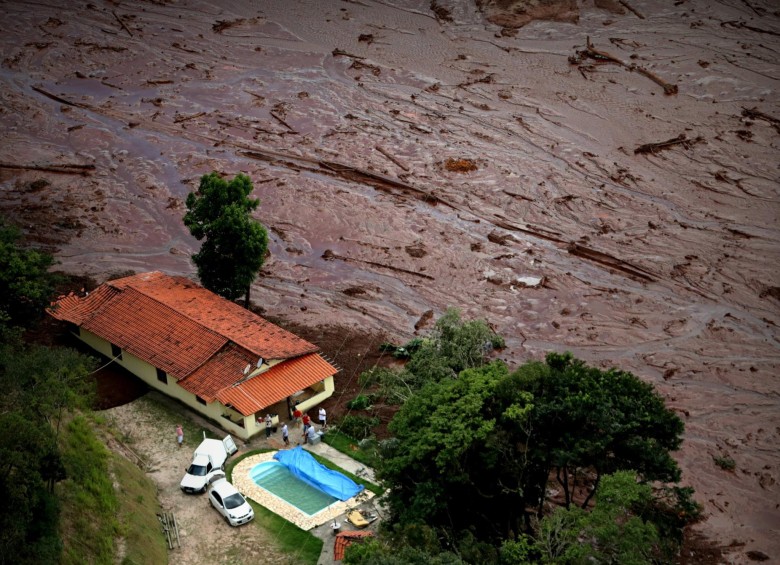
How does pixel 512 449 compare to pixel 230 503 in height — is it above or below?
above

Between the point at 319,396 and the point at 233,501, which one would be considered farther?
the point at 319,396

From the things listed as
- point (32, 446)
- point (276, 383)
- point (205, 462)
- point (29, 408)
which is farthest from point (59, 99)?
point (32, 446)

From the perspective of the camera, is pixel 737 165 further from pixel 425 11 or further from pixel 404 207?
pixel 425 11

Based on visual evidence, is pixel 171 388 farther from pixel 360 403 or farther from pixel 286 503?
pixel 286 503

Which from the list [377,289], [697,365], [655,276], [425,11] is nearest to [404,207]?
[377,289]

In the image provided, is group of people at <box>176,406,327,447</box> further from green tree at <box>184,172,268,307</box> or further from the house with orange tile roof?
green tree at <box>184,172,268,307</box>

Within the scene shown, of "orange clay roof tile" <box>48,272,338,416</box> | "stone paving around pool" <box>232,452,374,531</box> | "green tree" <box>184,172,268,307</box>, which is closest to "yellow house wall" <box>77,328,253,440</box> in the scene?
"orange clay roof tile" <box>48,272,338,416</box>

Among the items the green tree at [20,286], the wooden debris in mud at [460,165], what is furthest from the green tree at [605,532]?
the wooden debris in mud at [460,165]
